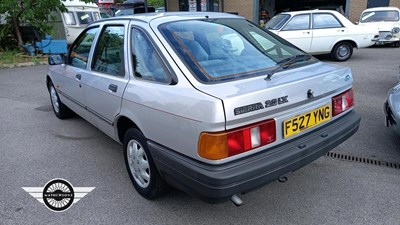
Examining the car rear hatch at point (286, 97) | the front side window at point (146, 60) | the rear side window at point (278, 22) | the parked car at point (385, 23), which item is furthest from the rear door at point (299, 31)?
the front side window at point (146, 60)

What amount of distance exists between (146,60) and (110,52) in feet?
2.41

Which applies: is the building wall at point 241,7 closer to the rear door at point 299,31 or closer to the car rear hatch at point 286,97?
the rear door at point 299,31

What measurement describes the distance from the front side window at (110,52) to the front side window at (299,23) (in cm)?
719

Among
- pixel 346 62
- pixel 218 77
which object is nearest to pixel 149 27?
pixel 218 77

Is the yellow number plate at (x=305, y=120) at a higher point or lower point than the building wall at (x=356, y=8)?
lower

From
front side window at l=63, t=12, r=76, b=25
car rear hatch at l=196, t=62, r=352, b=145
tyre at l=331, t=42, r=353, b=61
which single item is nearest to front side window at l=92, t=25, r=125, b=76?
car rear hatch at l=196, t=62, r=352, b=145

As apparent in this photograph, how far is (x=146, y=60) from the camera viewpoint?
2.64 meters

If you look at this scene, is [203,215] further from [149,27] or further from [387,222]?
[149,27]

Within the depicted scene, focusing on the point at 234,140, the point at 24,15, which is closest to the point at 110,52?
the point at 234,140

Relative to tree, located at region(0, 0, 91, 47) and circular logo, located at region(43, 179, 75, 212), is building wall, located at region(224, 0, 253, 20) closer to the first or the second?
tree, located at region(0, 0, 91, 47)

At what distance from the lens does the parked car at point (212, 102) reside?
80.4 inches

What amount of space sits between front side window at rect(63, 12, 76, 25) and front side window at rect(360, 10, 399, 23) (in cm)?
1240

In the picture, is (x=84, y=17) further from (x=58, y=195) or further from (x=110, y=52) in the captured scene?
(x=58, y=195)

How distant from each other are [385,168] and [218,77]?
2.17m
